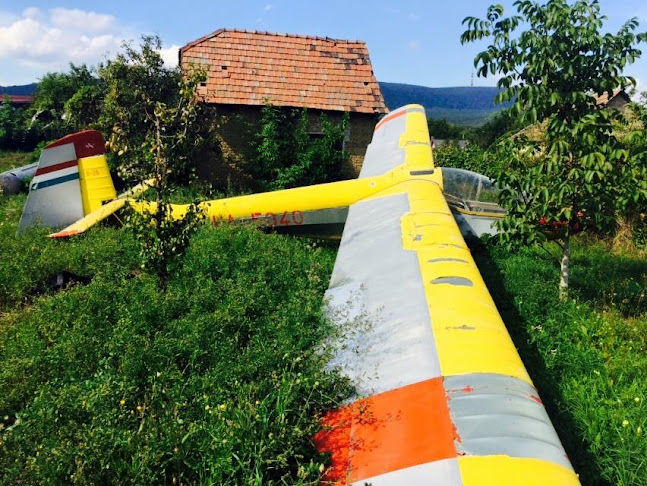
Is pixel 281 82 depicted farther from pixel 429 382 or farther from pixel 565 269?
pixel 429 382

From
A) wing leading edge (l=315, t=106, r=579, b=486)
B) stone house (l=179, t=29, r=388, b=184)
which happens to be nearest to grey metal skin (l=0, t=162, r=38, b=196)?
stone house (l=179, t=29, r=388, b=184)

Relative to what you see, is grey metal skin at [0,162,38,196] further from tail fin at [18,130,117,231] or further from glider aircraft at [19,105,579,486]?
glider aircraft at [19,105,579,486]

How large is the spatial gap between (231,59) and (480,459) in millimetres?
14306

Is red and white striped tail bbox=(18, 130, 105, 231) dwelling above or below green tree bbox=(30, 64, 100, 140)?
below

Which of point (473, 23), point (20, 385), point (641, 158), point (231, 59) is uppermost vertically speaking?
point (231, 59)

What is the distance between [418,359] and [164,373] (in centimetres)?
179

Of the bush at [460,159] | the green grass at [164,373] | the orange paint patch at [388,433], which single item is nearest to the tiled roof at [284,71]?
the bush at [460,159]

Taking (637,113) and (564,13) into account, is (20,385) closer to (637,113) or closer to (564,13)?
(564,13)

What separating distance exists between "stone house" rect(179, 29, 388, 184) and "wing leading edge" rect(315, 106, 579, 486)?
9.68m

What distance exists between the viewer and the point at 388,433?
257 cm

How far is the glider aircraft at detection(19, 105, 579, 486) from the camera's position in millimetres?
2207

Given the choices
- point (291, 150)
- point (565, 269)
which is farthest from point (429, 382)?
point (291, 150)

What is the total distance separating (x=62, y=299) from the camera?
475 cm

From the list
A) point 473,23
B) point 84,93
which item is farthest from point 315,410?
point 84,93
